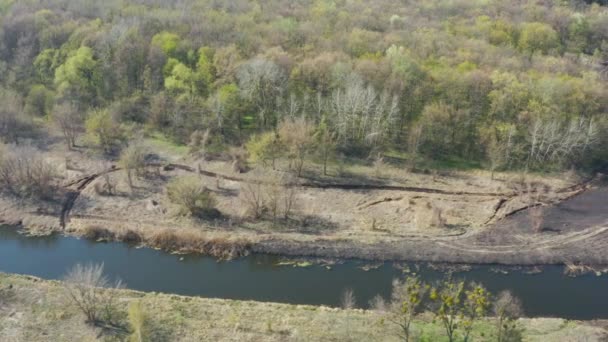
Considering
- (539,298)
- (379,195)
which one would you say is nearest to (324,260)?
(379,195)

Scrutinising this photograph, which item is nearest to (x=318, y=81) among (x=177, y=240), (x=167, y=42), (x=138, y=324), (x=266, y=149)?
(x=266, y=149)

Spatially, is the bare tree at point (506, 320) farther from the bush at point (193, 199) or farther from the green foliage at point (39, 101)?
the green foliage at point (39, 101)

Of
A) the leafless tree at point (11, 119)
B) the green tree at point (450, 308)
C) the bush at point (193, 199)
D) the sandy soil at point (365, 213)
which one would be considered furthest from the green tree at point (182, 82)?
the green tree at point (450, 308)

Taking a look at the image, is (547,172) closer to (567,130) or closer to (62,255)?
(567,130)

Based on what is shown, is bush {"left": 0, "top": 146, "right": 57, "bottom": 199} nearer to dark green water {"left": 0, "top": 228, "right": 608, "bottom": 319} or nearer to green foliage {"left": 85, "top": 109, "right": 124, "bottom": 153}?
dark green water {"left": 0, "top": 228, "right": 608, "bottom": 319}

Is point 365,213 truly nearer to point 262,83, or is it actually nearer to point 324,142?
point 324,142

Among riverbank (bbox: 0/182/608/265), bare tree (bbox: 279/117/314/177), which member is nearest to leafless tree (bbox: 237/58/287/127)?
bare tree (bbox: 279/117/314/177)
